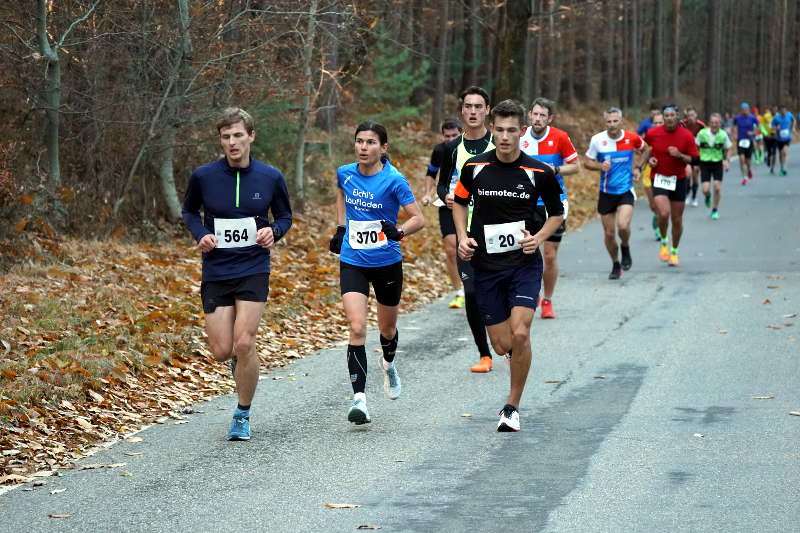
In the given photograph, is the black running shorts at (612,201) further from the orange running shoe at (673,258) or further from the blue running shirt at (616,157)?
the orange running shoe at (673,258)

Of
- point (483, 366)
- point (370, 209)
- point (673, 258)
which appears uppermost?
point (370, 209)

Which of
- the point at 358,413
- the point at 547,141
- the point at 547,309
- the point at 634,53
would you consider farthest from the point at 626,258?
the point at 634,53

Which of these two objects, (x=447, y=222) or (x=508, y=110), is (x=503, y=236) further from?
(x=447, y=222)

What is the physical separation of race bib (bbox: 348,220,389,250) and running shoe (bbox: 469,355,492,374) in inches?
86.2

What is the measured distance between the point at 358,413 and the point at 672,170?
10.1m

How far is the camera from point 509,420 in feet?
24.1

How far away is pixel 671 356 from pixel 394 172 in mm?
3642

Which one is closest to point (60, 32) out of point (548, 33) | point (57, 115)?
point (57, 115)

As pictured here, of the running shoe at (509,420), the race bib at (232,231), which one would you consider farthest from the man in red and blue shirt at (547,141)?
the race bib at (232,231)

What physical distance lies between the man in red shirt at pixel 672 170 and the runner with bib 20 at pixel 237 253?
33.1 ft

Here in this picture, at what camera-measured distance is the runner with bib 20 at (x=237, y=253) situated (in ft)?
23.9

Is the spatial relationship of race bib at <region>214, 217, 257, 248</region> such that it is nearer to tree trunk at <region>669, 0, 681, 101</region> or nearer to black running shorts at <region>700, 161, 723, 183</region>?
black running shorts at <region>700, 161, 723, 183</region>

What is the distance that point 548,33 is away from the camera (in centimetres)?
4225

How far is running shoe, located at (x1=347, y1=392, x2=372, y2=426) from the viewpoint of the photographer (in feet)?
24.9
